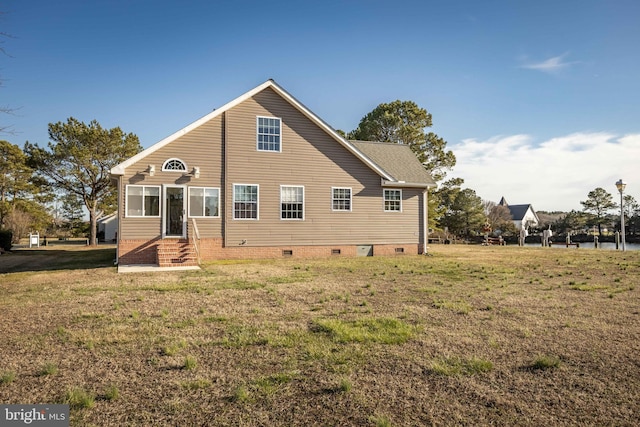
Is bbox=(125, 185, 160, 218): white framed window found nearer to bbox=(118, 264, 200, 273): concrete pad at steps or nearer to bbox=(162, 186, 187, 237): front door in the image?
bbox=(162, 186, 187, 237): front door

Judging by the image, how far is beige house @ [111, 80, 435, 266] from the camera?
1570cm

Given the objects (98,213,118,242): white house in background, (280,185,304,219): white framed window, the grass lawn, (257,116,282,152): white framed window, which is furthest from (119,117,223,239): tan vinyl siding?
(98,213,118,242): white house in background

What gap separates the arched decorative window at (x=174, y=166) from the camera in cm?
1600

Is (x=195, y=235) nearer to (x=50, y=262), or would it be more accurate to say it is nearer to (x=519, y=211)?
(x=50, y=262)

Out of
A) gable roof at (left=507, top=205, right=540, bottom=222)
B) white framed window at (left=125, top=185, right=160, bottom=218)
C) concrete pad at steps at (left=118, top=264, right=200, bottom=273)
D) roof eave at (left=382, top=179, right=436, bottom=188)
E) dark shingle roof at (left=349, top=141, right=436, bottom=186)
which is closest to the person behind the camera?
concrete pad at steps at (left=118, top=264, right=200, bottom=273)

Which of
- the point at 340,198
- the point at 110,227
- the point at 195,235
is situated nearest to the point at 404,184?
the point at 340,198

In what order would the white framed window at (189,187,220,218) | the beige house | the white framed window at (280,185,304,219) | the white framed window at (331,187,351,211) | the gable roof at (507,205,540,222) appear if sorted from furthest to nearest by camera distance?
the gable roof at (507,205,540,222) → the white framed window at (331,187,351,211) → the white framed window at (280,185,304,219) → the white framed window at (189,187,220,218) → the beige house

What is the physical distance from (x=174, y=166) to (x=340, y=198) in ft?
26.1

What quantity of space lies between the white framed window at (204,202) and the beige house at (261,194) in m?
0.04

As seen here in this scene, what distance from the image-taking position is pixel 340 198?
1891cm

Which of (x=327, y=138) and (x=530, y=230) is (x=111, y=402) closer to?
(x=327, y=138)

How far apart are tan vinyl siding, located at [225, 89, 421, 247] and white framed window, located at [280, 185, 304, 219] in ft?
0.69

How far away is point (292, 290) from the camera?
30.8ft

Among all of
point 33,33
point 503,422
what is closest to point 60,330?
point 503,422
